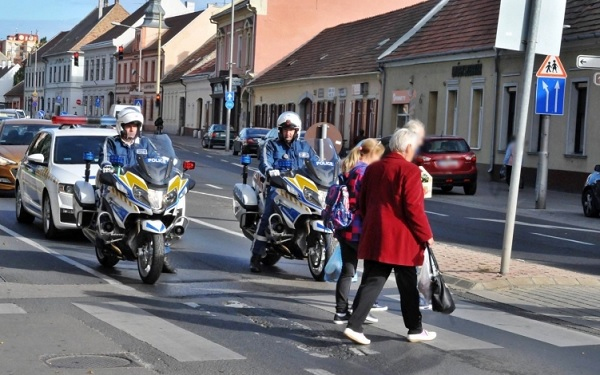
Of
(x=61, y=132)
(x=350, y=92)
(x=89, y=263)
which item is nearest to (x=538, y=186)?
(x=61, y=132)

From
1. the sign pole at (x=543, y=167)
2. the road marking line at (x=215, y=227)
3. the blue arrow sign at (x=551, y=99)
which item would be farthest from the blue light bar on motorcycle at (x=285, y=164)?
the sign pole at (x=543, y=167)

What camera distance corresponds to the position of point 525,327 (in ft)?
33.0

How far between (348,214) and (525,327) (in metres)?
1.86

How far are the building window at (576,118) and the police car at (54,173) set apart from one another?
2038 centimetres

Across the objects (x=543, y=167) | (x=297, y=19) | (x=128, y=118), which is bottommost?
(x=543, y=167)

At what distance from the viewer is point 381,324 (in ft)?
32.5

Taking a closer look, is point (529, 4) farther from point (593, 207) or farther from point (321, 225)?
point (593, 207)

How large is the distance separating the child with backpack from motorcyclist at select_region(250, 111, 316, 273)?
261 centimetres

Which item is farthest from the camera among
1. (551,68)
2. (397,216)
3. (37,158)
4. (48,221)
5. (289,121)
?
(37,158)

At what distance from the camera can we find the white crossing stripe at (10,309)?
32.1 ft

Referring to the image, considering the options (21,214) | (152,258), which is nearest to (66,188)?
(21,214)

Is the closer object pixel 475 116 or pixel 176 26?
pixel 475 116

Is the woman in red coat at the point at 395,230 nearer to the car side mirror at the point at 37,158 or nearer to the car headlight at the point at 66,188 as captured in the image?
the car headlight at the point at 66,188

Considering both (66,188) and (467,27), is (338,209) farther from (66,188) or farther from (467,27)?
(467,27)
